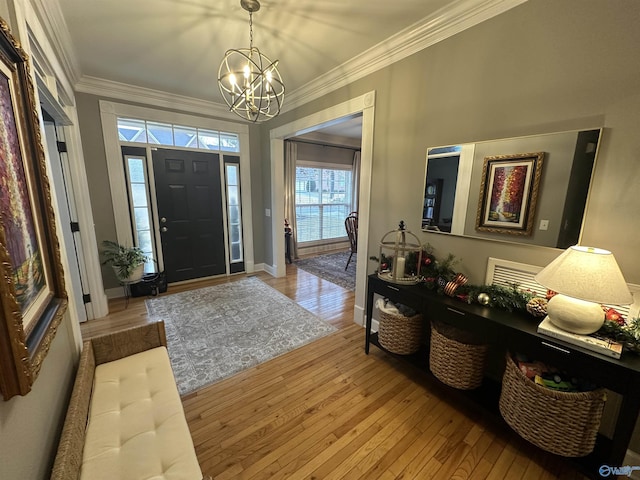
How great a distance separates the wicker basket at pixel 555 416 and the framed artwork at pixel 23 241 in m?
2.11

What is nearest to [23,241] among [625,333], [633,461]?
[625,333]

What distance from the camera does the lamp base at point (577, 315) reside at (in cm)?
129

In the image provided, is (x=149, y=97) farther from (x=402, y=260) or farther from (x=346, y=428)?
(x=346, y=428)

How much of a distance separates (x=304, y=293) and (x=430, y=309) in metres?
2.18

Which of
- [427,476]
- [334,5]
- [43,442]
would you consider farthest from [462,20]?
[43,442]

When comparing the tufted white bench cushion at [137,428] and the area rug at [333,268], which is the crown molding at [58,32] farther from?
the area rug at [333,268]

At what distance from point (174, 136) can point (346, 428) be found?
407 centimetres

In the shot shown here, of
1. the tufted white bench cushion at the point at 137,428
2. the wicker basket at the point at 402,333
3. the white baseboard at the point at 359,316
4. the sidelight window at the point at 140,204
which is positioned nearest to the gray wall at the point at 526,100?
the wicker basket at the point at 402,333

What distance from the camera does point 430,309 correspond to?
1.87 metres

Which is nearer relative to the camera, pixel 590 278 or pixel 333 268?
pixel 590 278

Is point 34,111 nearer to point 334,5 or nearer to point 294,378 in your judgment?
point 334,5

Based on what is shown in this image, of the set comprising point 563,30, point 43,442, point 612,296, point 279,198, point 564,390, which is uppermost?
point 563,30

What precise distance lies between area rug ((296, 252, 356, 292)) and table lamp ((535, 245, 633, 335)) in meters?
2.72

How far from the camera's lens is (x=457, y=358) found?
175cm
